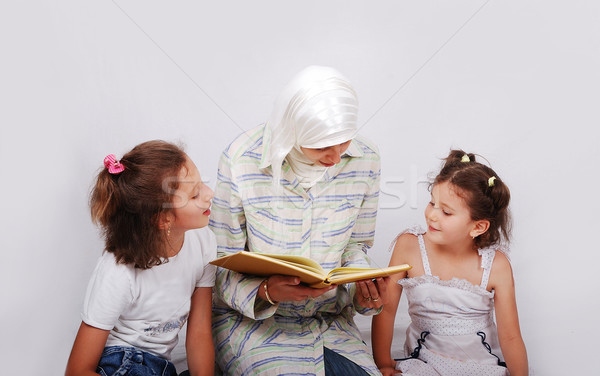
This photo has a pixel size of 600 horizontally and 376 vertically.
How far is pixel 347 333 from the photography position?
6.77ft

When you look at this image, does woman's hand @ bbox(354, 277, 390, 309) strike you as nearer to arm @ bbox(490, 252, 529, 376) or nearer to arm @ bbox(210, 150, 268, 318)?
arm @ bbox(210, 150, 268, 318)

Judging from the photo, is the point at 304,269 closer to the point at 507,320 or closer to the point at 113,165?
the point at 113,165

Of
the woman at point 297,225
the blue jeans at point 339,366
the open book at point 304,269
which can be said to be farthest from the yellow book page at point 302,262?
the blue jeans at point 339,366

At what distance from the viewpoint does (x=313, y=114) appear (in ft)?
5.94

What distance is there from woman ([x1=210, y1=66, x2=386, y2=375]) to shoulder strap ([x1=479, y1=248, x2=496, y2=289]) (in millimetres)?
380

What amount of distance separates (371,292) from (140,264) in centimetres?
61

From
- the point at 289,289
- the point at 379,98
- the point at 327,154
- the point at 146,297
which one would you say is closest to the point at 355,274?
the point at 289,289

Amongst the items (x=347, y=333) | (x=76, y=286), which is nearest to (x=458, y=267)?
(x=347, y=333)

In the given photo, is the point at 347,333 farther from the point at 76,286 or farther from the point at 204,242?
the point at 76,286

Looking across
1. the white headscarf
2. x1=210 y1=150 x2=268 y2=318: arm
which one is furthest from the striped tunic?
the white headscarf

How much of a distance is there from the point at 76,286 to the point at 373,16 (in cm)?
175

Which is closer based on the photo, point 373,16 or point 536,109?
point 536,109

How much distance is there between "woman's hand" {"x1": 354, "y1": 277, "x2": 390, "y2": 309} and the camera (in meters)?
1.91

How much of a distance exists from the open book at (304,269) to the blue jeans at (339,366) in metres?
0.26
